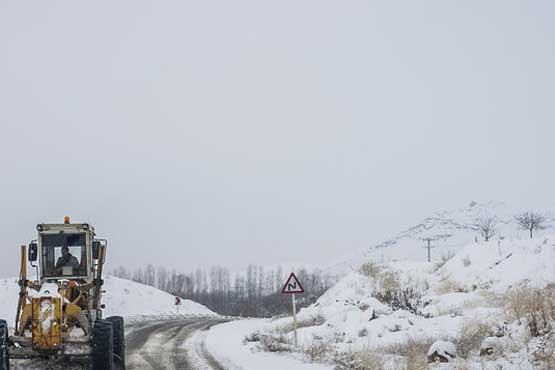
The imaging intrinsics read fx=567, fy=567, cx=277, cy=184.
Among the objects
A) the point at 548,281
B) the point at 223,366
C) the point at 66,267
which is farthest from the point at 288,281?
the point at 548,281

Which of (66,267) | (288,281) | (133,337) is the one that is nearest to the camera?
(66,267)

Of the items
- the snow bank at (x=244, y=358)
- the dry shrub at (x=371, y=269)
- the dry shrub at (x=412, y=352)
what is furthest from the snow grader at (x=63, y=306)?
the dry shrub at (x=371, y=269)

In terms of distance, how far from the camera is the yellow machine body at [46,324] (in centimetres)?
1147

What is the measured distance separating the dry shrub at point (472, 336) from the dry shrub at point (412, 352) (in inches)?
33.0

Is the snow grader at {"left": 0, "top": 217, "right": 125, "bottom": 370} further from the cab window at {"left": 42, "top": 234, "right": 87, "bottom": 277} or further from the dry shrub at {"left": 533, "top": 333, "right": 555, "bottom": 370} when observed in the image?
the dry shrub at {"left": 533, "top": 333, "right": 555, "bottom": 370}

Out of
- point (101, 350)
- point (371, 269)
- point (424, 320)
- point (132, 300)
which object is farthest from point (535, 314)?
point (132, 300)

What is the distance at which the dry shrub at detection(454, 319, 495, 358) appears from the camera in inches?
543

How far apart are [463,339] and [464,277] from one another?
1832 cm

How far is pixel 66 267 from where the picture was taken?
44.4 ft

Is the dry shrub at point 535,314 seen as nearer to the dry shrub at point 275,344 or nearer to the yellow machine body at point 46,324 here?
the dry shrub at point 275,344

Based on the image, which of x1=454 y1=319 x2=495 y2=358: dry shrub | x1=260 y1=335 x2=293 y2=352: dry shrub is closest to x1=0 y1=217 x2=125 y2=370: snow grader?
x1=260 y1=335 x2=293 y2=352: dry shrub

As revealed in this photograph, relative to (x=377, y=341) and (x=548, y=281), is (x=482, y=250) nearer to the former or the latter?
(x=548, y=281)

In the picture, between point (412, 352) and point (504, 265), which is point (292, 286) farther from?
point (504, 265)

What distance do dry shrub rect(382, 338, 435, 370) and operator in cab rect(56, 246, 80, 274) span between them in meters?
7.80
